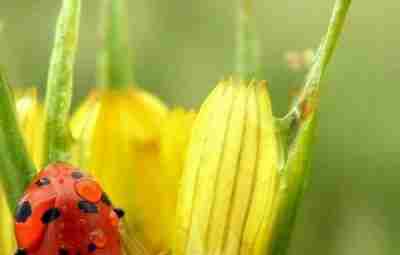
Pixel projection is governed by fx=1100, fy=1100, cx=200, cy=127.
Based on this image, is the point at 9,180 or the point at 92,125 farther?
the point at 92,125

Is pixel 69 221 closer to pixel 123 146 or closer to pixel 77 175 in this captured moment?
pixel 77 175

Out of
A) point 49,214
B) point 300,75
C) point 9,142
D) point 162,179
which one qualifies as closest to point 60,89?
point 9,142

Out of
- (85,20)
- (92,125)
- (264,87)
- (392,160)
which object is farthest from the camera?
(85,20)

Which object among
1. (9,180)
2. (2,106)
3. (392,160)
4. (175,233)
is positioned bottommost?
(392,160)

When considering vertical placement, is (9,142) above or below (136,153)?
above

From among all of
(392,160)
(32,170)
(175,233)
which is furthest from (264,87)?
(392,160)

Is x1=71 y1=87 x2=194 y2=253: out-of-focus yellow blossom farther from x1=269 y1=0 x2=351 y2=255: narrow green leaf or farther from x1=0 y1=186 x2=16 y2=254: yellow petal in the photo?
x1=269 y1=0 x2=351 y2=255: narrow green leaf

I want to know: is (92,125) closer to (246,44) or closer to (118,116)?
(118,116)

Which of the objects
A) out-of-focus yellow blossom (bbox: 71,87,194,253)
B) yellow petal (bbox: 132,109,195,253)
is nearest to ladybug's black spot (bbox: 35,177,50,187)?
out-of-focus yellow blossom (bbox: 71,87,194,253)
